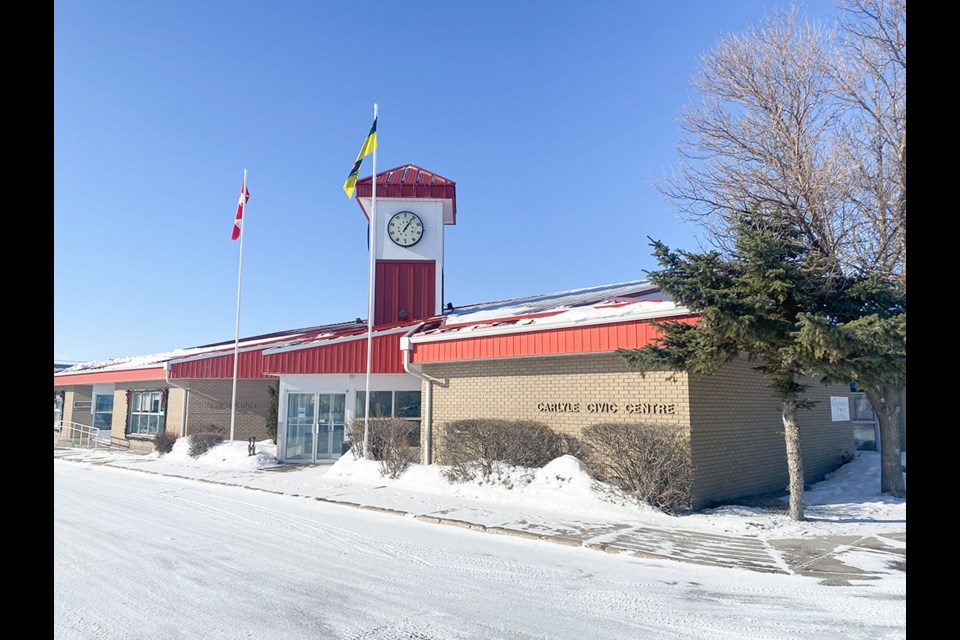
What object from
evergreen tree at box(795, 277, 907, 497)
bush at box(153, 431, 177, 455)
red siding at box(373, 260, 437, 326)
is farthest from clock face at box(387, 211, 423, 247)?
evergreen tree at box(795, 277, 907, 497)

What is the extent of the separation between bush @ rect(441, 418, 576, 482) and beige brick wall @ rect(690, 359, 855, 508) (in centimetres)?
278

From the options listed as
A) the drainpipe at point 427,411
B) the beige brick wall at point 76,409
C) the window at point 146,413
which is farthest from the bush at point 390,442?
the beige brick wall at point 76,409

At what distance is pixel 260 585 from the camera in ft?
20.9

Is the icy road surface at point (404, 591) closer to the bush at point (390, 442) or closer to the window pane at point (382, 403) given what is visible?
the bush at point (390, 442)

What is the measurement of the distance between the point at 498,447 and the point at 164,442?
15.4m

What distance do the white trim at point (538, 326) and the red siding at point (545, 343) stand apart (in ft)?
0.21

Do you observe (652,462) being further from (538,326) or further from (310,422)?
(310,422)

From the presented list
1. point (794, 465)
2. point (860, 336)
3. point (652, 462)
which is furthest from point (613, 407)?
point (860, 336)

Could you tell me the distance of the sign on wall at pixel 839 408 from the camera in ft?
51.2

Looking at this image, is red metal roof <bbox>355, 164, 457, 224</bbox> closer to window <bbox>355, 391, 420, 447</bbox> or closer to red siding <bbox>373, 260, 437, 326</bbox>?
red siding <bbox>373, 260, 437, 326</bbox>

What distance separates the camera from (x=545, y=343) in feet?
43.3

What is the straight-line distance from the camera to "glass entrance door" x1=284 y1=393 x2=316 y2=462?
760 inches
